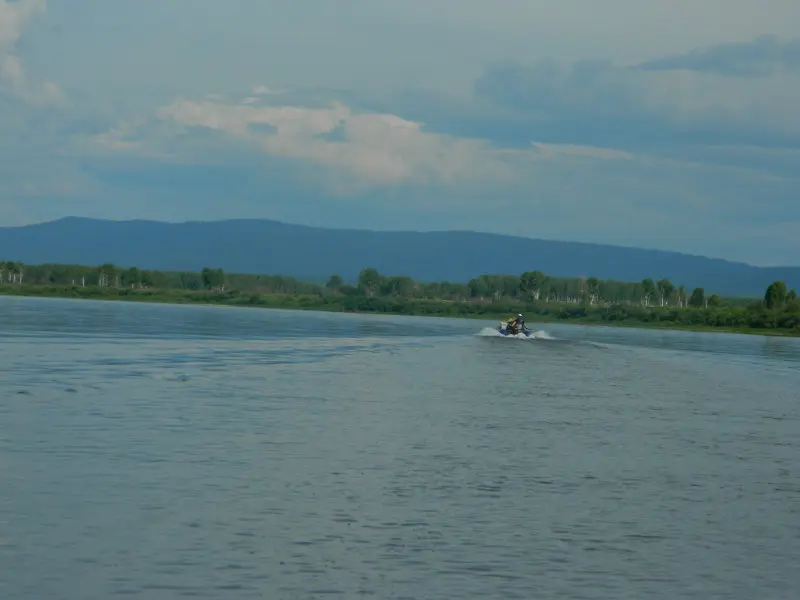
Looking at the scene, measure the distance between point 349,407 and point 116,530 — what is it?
841 inches

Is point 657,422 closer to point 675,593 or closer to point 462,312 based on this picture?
point 675,593

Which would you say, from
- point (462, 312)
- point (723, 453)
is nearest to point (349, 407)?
point (723, 453)

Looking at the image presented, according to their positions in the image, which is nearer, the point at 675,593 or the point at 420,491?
the point at 675,593

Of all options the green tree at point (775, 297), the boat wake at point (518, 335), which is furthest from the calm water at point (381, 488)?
the green tree at point (775, 297)

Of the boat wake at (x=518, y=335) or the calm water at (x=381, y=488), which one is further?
the boat wake at (x=518, y=335)

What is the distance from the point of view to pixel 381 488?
84.2ft

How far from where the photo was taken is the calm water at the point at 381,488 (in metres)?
18.6

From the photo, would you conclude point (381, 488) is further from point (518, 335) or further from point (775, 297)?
point (775, 297)

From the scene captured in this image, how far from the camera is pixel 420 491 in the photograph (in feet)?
83.9

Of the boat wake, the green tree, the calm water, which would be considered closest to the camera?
the calm water

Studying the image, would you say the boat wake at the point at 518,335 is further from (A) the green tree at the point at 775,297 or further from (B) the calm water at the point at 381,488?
(A) the green tree at the point at 775,297

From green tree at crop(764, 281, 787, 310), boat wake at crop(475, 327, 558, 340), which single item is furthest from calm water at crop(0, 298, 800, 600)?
green tree at crop(764, 281, 787, 310)

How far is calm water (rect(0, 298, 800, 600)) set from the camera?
18609 millimetres

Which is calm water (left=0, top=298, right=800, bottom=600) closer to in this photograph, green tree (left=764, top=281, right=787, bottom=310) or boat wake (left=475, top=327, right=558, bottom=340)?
boat wake (left=475, top=327, right=558, bottom=340)
